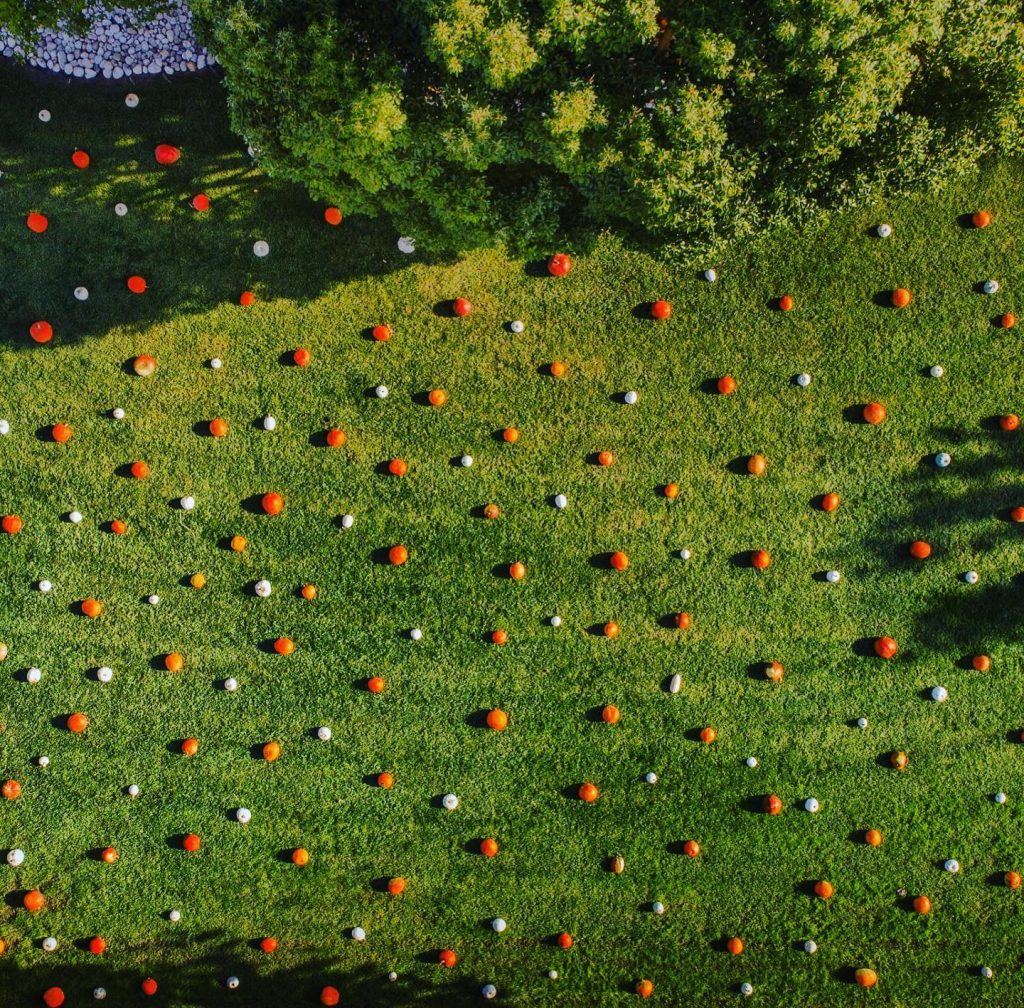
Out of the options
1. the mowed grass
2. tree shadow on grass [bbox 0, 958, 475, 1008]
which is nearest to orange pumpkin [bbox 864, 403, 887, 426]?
the mowed grass

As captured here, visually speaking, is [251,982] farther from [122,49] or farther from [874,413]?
[122,49]

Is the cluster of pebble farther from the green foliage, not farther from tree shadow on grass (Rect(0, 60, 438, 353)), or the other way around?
the green foliage

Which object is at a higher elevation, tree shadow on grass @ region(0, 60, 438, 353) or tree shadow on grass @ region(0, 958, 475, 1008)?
tree shadow on grass @ region(0, 60, 438, 353)

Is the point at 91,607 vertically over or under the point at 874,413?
under

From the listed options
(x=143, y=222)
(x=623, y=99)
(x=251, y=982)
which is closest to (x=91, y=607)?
(x=143, y=222)

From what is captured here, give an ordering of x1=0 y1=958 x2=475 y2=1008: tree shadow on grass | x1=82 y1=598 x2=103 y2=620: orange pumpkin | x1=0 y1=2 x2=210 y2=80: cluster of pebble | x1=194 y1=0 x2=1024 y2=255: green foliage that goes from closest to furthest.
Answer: x1=194 y1=0 x2=1024 y2=255: green foliage, x1=0 y1=2 x2=210 y2=80: cluster of pebble, x1=82 y1=598 x2=103 y2=620: orange pumpkin, x1=0 y1=958 x2=475 y2=1008: tree shadow on grass

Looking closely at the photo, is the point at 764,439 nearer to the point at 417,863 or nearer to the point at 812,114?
the point at 812,114

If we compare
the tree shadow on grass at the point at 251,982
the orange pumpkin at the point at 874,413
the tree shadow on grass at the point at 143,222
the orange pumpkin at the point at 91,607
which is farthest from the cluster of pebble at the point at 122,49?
the tree shadow on grass at the point at 251,982
